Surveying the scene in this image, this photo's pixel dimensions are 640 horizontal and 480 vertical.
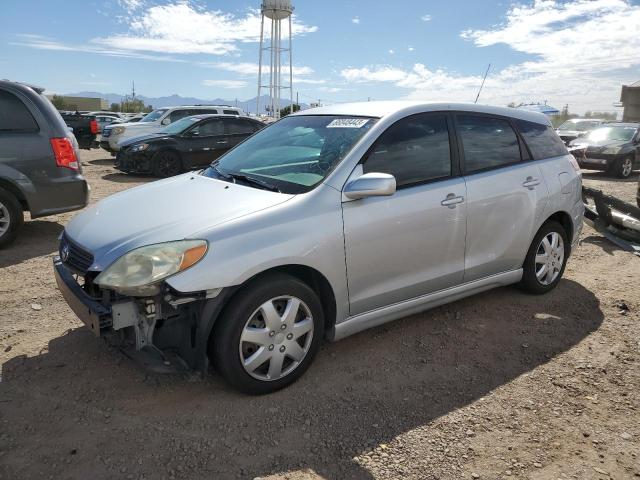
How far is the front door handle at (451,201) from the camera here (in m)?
3.65

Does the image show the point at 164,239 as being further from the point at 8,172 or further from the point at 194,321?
the point at 8,172

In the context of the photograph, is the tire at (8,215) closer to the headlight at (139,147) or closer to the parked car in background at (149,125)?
the headlight at (139,147)

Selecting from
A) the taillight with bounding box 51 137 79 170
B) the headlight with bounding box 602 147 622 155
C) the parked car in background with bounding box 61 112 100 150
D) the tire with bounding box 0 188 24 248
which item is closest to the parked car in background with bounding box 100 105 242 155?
the parked car in background with bounding box 61 112 100 150

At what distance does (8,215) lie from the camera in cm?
580

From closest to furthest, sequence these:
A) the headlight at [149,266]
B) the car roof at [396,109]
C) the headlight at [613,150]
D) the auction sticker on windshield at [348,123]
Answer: the headlight at [149,266], the auction sticker on windshield at [348,123], the car roof at [396,109], the headlight at [613,150]

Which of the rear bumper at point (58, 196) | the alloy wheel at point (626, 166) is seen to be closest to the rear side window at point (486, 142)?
the rear bumper at point (58, 196)

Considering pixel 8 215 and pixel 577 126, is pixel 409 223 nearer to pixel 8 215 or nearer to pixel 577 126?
pixel 8 215

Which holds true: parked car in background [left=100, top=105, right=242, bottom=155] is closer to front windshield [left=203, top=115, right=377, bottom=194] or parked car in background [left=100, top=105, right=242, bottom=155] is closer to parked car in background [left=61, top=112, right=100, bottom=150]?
parked car in background [left=61, top=112, right=100, bottom=150]

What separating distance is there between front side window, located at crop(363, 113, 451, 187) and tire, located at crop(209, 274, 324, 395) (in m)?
0.98

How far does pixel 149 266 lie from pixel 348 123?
5.81ft

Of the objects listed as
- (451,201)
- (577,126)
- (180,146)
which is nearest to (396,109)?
(451,201)

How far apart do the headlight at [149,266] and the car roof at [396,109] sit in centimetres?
169

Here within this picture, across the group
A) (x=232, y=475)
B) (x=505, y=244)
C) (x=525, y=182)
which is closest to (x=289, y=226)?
(x=232, y=475)

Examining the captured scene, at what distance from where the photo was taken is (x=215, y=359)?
9.43 ft
